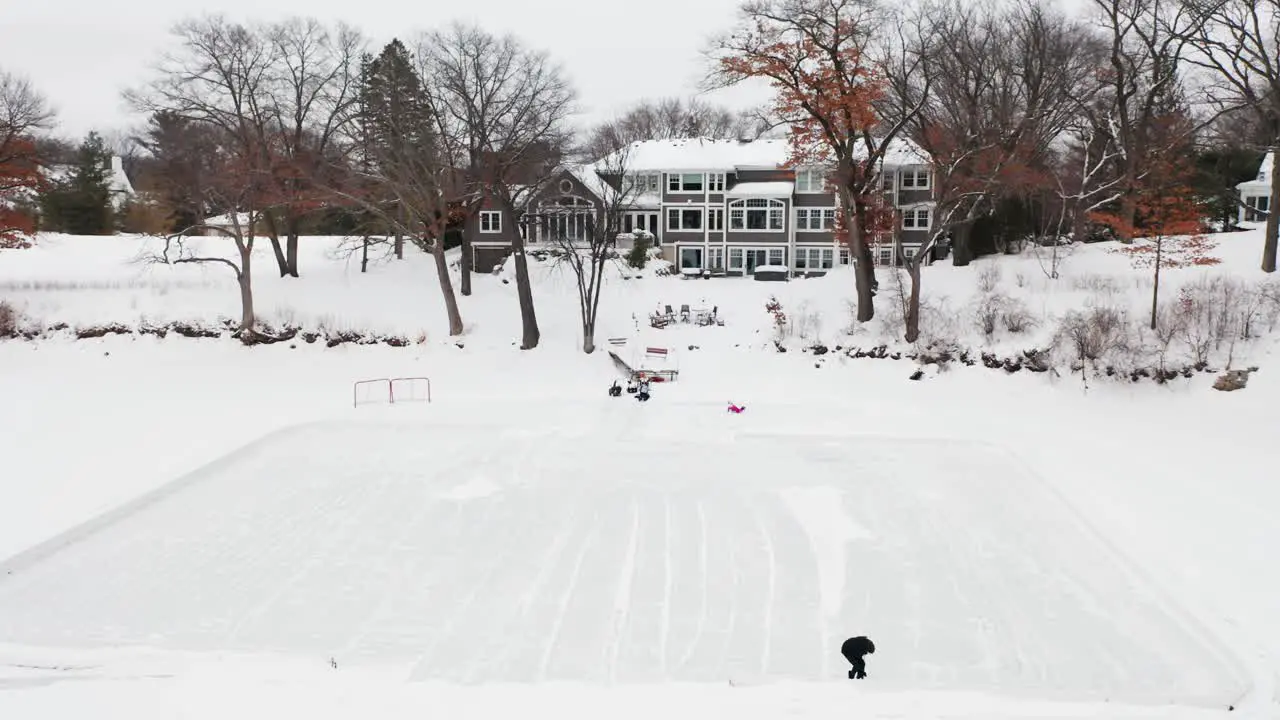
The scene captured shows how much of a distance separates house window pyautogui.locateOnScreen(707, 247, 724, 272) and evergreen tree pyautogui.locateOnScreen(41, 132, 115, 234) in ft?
115

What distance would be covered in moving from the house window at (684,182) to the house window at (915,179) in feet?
36.9

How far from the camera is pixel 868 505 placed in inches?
600

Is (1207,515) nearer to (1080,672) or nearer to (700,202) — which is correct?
(1080,672)

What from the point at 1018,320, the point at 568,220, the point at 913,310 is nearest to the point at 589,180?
the point at 568,220

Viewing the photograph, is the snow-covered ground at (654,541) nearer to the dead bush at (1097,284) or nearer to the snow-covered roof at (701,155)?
the dead bush at (1097,284)

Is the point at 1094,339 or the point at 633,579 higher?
the point at 1094,339

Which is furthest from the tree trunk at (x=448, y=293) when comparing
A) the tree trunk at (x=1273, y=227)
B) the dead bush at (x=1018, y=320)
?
the tree trunk at (x=1273, y=227)

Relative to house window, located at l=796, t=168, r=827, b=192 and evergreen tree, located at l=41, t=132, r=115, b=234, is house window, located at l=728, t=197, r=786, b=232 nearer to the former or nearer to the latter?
house window, located at l=796, t=168, r=827, b=192

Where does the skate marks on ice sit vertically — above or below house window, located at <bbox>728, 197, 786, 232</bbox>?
below

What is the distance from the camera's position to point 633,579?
39.4ft

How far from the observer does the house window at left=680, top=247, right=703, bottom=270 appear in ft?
162

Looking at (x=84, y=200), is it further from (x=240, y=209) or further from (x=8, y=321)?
(x=240, y=209)

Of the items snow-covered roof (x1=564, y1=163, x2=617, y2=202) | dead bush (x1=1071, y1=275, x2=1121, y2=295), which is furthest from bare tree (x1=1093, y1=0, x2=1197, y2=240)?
snow-covered roof (x1=564, y1=163, x2=617, y2=202)

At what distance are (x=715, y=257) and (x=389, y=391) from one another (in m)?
27.1
